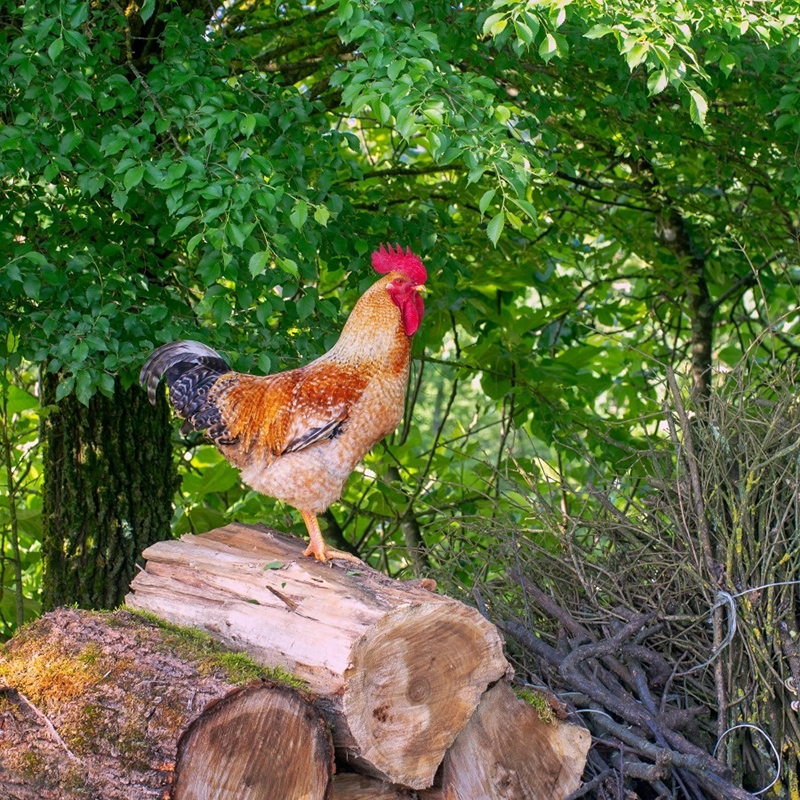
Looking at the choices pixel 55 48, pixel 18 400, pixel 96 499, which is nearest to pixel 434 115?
pixel 55 48

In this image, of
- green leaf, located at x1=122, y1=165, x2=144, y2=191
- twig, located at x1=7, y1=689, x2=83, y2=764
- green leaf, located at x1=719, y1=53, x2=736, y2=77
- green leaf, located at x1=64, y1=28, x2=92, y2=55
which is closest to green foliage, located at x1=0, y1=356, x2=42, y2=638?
green leaf, located at x1=122, y1=165, x2=144, y2=191

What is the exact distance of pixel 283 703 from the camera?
2.68 m

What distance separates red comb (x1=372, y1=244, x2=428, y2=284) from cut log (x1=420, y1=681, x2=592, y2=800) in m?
1.49

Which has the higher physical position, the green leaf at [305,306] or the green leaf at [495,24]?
the green leaf at [495,24]

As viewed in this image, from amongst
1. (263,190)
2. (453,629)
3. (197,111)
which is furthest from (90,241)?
(453,629)

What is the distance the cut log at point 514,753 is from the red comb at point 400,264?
1.49 metres

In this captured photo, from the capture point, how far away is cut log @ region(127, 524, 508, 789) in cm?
276

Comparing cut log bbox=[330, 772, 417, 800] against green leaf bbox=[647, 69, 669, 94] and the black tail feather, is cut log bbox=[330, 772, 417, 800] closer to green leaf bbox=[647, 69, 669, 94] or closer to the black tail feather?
the black tail feather

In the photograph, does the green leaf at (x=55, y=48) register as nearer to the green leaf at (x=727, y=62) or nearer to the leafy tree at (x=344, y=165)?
the leafy tree at (x=344, y=165)

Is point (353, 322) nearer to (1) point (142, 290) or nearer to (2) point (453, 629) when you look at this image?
(1) point (142, 290)

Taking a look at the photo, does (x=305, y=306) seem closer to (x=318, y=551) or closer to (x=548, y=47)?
(x=318, y=551)

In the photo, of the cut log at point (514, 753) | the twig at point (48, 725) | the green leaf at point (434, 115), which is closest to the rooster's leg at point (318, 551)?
the cut log at point (514, 753)

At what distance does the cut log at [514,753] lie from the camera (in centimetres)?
300

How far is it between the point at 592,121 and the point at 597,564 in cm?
226
